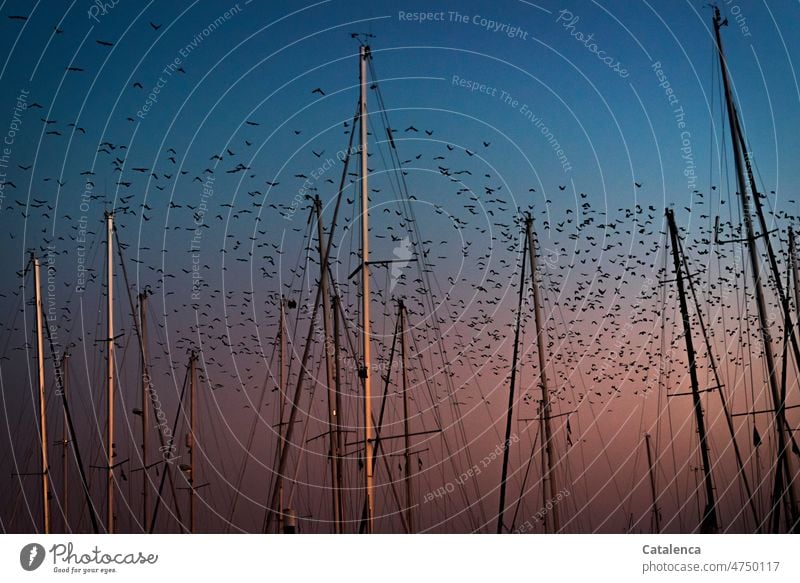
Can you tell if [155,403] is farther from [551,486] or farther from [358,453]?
[551,486]

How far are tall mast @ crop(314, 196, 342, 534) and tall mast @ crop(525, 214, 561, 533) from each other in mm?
3434

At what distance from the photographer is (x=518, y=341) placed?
1844 centimetres

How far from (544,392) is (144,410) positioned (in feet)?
22.5

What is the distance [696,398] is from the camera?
16359 millimetres

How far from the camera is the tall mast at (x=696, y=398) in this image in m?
15.9

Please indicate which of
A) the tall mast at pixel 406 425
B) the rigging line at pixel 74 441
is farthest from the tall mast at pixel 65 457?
the tall mast at pixel 406 425

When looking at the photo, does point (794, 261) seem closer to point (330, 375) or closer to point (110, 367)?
point (330, 375)

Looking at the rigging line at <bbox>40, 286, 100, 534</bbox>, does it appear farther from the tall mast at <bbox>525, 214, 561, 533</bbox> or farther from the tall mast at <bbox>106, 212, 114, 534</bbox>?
the tall mast at <bbox>525, 214, 561, 533</bbox>

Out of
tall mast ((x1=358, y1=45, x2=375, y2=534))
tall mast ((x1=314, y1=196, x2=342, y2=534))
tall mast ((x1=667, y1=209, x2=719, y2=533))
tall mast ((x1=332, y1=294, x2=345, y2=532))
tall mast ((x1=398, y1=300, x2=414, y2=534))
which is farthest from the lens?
tall mast ((x1=398, y1=300, x2=414, y2=534))

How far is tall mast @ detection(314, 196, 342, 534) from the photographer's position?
16656 millimetres
